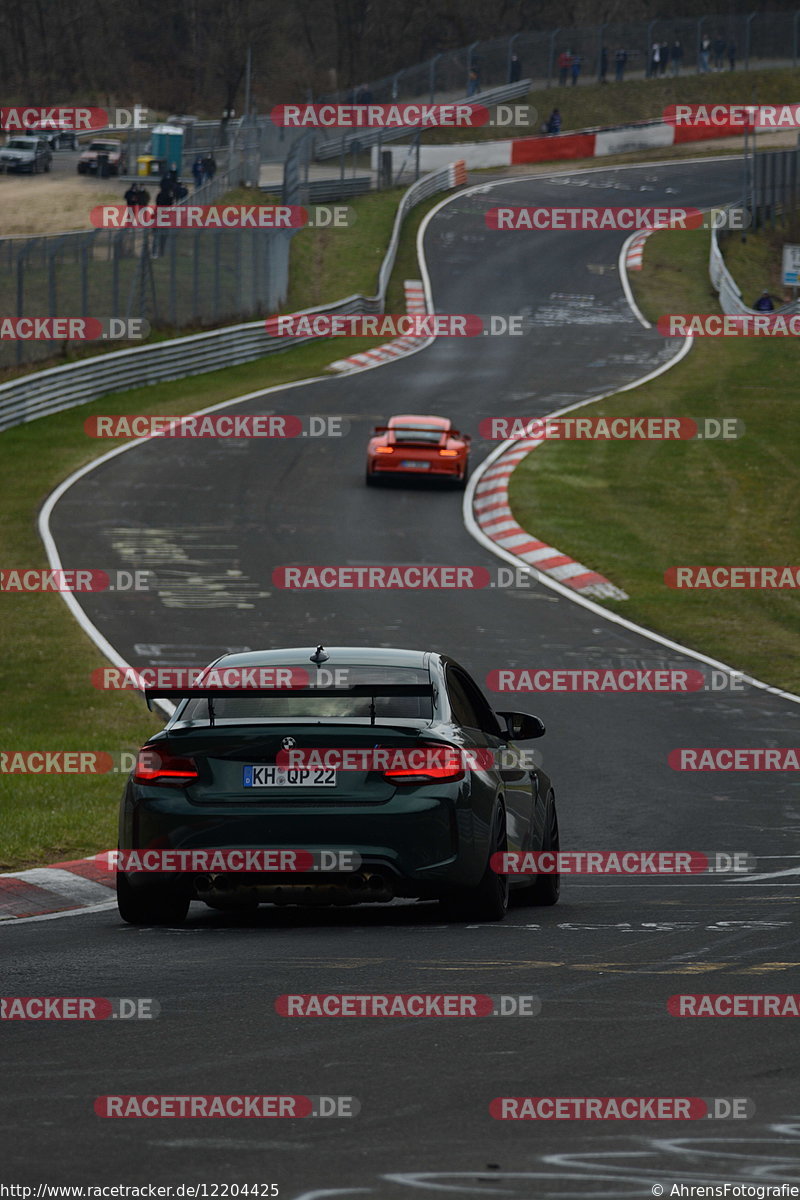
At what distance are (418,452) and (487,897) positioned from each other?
26.7 m

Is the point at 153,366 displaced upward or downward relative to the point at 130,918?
upward

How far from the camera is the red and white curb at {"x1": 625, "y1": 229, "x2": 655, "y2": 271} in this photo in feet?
217

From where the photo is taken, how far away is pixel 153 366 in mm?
45719

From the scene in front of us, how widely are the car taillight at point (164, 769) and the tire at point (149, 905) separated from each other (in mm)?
532

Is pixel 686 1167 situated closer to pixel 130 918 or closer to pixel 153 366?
pixel 130 918

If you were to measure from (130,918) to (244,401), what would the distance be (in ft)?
112

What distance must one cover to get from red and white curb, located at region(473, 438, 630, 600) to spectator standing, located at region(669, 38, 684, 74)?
62344 mm

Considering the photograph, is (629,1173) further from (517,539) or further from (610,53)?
(610,53)

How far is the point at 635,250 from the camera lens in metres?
68.6

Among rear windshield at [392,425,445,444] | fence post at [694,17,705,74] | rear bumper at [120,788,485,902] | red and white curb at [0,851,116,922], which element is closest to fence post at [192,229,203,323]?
rear windshield at [392,425,445,444]

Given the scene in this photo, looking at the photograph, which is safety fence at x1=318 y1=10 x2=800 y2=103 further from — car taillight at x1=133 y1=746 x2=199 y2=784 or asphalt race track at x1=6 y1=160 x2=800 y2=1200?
car taillight at x1=133 y1=746 x2=199 y2=784

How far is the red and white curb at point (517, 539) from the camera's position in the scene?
92.6ft

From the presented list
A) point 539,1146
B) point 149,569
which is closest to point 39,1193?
point 539,1146

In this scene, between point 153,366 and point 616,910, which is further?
point 153,366
